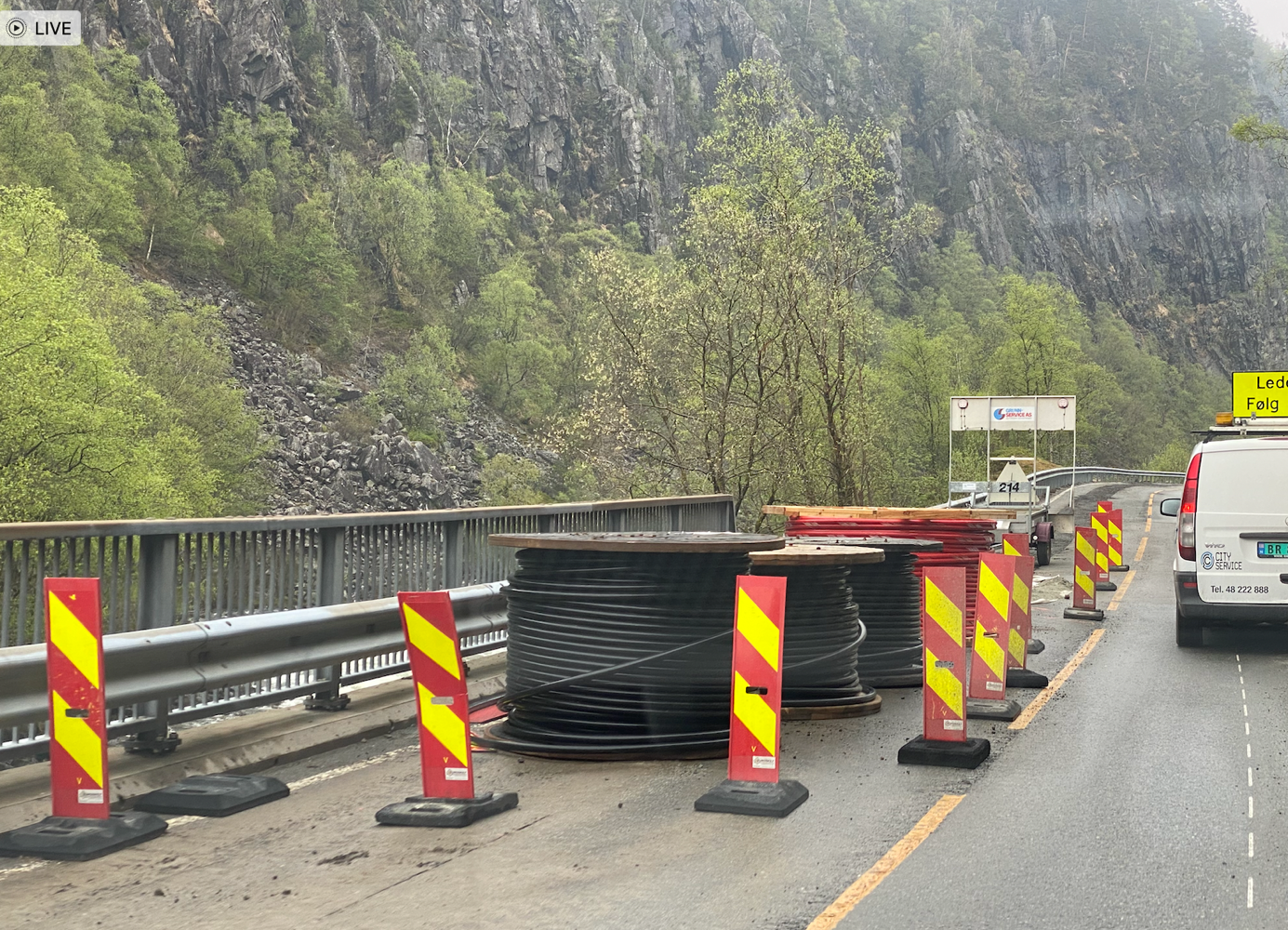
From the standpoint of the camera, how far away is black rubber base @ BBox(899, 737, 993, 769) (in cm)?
748

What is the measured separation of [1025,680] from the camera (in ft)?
34.8

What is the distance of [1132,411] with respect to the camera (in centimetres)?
10144

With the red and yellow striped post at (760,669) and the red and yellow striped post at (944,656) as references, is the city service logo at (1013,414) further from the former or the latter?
the red and yellow striped post at (760,669)

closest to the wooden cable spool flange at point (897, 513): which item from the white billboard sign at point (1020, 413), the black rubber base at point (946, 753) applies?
the black rubber base at point (946, 753)

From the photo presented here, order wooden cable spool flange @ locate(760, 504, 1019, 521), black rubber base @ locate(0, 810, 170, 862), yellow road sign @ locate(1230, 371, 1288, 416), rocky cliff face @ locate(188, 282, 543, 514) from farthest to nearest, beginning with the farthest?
rocky cliff face @ locate(188, 282, 543, 514) → yellow road sign @ locate(1230, 371, 1288, 416) → wooden cable spool flange @ locate(760, 504, 1019, 521) → black rubber base @ locate(0, 810, 170, 862)

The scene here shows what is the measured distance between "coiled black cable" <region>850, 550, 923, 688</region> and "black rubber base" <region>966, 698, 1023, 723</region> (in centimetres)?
142

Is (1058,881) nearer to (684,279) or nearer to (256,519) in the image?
(256,519)

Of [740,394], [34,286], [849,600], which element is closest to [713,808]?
[849,600]

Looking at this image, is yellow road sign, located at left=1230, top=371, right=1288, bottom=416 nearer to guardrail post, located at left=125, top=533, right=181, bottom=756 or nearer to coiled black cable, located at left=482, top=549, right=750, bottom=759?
coiled black cable, located at left=482, top=549, right=750, bottom=759

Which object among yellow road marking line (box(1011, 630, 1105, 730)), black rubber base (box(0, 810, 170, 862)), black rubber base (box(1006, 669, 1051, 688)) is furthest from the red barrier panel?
black rubber base (box(0, 810, 170, 862))

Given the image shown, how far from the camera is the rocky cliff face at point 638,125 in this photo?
106 meters

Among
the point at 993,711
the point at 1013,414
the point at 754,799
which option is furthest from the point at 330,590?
the point at 1013,414

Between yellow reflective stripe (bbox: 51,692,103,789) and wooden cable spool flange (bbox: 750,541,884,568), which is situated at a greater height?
wooden cable spool flange (bbox: 750,541,884,568)
